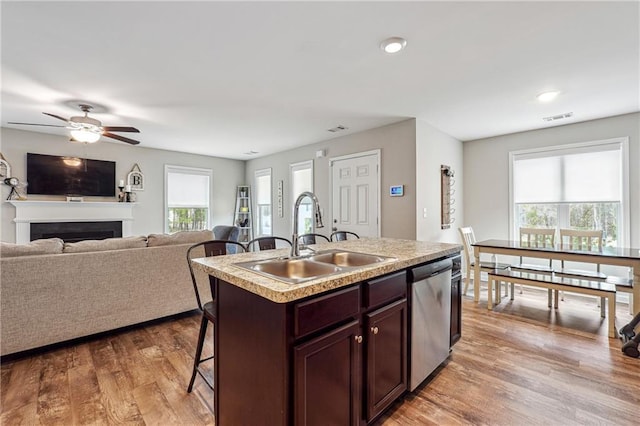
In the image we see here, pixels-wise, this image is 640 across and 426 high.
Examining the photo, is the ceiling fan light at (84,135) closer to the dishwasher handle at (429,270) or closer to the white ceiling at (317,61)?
the white ceiling at (317,61)

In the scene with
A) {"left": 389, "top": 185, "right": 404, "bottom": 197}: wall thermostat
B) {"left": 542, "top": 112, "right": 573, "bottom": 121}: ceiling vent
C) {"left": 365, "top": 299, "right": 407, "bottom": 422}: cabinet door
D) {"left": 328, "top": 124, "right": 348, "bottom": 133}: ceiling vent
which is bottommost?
{"left": 365, "top": 299, "right": 407, "bottom": 422}: cabinet door

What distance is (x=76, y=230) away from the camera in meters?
4.89

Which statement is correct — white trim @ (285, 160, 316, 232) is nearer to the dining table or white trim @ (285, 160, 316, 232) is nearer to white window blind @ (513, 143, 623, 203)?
the dining table

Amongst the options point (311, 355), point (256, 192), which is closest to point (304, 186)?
point (256, 192)

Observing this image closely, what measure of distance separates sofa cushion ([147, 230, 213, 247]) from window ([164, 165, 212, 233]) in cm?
319

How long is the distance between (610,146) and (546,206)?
1047 mm

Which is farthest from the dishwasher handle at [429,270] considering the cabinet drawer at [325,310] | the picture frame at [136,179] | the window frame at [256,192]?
the picture frame at [136,179]

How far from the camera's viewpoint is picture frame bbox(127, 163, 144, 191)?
5.49 meters

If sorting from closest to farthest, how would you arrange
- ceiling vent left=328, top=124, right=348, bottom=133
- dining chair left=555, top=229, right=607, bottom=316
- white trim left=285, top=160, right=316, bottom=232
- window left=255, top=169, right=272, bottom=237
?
dining chair left=555, top=229, right=607, bottom=316 → ceiling vent left=328, top=124, right=348, bottom=133 → white trim left=285, top=160, right=316, bottom=232 → window left=255, top=169, right=272, bottom=237

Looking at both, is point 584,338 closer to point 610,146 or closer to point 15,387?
point 610,146

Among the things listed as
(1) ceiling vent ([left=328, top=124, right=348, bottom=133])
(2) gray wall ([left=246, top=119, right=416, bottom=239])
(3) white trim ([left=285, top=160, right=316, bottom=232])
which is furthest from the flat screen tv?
(1) ceiling vent ([left=328, top=124, right=348, bottom=133])

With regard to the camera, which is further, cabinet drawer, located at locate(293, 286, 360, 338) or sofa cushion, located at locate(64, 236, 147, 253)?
sofa cushion, located at locate(64, 236, 147, 253)

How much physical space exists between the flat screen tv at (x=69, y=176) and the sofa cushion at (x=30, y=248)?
124 inches

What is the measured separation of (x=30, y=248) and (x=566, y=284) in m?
5.07
